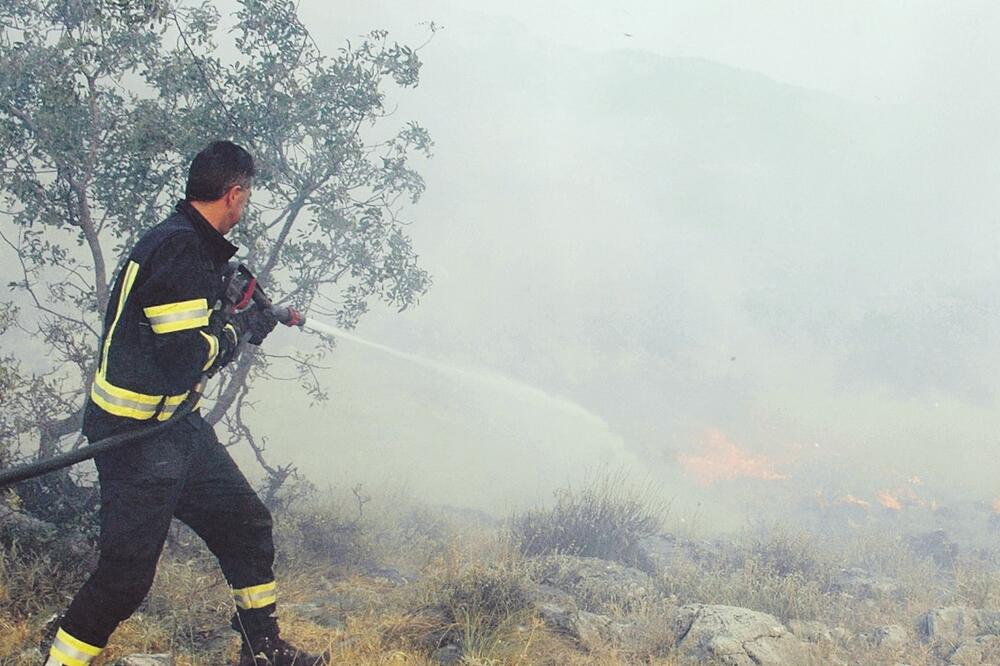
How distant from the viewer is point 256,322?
309 centimetres

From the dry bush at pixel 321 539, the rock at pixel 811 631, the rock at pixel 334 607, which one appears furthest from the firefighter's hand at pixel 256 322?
the rock at pixel 811 631

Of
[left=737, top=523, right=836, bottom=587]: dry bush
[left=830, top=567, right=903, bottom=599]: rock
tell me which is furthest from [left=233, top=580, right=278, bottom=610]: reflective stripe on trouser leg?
[left=830, top=567, right=903, bottom=599]: rock

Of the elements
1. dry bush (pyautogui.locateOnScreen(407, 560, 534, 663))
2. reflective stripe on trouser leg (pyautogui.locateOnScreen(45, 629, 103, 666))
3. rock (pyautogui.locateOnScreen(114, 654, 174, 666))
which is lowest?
rock (pyautogui.locateOnScreen(114, 654, 174, 666))

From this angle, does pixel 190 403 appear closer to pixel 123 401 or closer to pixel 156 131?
pixel 123 401

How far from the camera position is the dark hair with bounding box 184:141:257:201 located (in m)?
2.73

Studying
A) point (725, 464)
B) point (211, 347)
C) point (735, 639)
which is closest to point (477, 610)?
point (735, 639)

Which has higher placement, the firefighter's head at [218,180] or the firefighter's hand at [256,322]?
the firefighter's head at [218,180]

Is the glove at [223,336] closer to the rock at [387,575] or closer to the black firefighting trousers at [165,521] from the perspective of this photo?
the black firefighting trousers at [165,521]

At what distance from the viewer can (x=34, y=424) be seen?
16.5 feet

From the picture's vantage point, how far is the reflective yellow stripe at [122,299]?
2.54 meters

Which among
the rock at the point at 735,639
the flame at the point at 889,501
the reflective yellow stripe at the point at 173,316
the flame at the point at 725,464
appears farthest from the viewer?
the flame at the point at 725,464

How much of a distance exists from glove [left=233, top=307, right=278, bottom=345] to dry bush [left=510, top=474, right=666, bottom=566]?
4.59 metres

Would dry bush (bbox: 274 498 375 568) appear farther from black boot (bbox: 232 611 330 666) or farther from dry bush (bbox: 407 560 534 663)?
black boot (bbox: 232 611 330 666)

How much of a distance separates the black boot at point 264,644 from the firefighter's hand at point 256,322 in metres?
1.22
